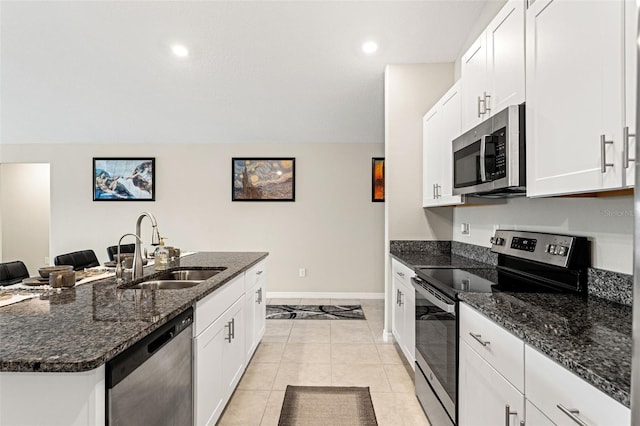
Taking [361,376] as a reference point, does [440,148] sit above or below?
above

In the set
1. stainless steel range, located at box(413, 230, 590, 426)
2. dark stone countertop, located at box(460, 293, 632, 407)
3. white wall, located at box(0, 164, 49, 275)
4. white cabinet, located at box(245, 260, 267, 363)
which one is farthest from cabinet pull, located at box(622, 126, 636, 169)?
white wall, located at box(0, 164, 49, 275)

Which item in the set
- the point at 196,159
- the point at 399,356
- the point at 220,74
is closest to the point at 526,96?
the point at 399,356

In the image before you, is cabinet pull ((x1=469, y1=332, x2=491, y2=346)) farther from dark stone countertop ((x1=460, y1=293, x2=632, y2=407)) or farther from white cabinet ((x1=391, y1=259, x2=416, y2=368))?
white cabinet ((x1=391, y1=259, x2=416, y2=368))

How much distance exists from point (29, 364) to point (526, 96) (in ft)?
6.83

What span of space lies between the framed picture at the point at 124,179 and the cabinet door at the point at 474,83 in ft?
15.2

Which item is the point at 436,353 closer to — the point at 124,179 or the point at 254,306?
the point at 254,306

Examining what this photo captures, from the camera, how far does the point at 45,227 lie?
6.45 m

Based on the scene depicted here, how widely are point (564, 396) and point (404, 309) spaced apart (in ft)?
6.43

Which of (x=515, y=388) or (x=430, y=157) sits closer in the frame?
(x=515, y=388)

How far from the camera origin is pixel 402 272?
2979 millimetres

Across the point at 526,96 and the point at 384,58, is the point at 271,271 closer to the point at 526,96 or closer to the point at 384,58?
the point at 384,58

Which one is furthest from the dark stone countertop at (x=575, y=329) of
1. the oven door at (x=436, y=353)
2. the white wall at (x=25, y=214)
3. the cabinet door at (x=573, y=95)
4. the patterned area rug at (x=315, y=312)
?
the white wall at (x=25, y=214)

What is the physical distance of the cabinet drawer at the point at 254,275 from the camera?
2.82 metres

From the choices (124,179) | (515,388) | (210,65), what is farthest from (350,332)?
(124,179)
